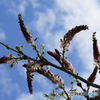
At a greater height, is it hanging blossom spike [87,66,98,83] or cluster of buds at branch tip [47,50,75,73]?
cluster of buds at branch tip [47,50,75,73]

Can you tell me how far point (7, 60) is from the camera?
4812mm

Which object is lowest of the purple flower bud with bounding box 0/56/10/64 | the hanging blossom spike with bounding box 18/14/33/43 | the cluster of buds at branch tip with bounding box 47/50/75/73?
the cluster of buds at branch tip with bounding box 47/50/75/73

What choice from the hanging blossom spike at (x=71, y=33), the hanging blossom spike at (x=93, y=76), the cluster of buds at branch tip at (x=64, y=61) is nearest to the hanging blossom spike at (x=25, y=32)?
the cluster of buds at branch tip at (x=64, y=61)

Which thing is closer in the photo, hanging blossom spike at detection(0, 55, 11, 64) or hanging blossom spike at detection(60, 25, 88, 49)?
hanging blossom spike at detection(0, 55, 11, 64)

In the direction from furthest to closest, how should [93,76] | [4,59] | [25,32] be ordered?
[93,76] < [25,32] < [4,59]

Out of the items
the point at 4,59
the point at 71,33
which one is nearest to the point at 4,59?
the point at 4,59

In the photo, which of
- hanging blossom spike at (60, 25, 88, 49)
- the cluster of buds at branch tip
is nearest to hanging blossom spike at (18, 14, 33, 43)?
the cluster of buds at branch tip

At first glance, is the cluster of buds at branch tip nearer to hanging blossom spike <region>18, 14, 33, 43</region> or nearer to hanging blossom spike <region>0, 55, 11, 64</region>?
hanging blossom spike <region>18, 14, 33, 43</region>

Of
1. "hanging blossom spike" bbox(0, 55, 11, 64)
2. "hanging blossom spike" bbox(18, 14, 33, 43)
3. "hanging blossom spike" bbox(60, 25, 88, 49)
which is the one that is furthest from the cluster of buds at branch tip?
"hanging blossom spike" bbox(0, 55, 11, 64)

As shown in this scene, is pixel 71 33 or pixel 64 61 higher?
pixel 71 33

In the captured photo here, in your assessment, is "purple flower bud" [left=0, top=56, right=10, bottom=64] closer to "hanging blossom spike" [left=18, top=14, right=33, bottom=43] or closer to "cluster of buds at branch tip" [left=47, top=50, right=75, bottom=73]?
"hanging blossom spike" [left=18, top=14, right=33, bottom=43]

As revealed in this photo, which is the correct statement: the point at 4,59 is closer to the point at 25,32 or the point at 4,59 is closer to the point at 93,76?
the point at 25,32

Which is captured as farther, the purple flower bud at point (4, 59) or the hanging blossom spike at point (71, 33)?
the hanging blossom spike at point (71, 33)

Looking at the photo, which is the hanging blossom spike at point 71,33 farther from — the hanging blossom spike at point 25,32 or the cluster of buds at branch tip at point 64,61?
the hanging blossom spike at point 25,32
